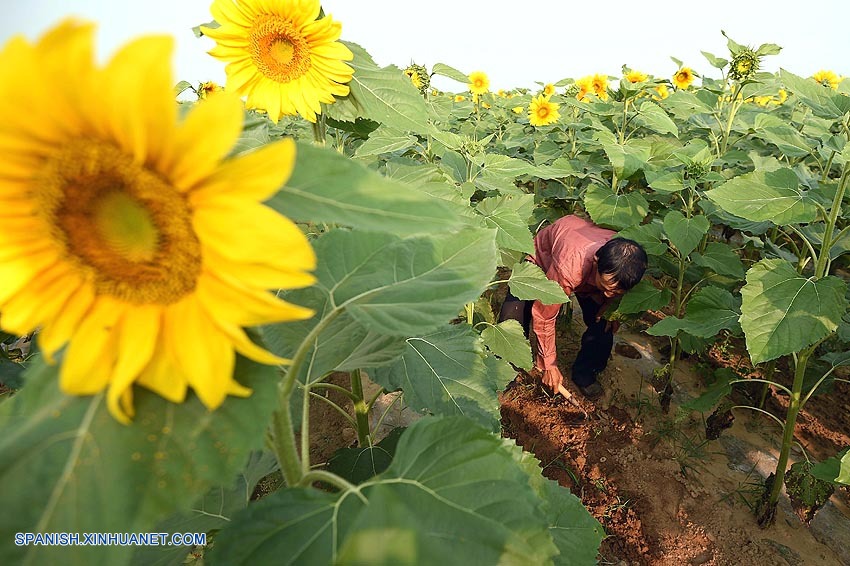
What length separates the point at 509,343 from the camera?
2.84m

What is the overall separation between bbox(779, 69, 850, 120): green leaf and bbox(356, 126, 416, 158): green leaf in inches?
72.4

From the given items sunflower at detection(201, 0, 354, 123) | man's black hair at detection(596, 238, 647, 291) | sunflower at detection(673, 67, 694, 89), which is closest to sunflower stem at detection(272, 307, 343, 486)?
sunflower at detection(201, 0, 354, 123)

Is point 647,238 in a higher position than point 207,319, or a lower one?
lower

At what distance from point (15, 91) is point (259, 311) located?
0.31m

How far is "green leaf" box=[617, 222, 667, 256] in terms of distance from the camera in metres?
3.29

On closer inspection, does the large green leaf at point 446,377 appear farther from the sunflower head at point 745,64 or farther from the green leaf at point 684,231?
the sunflower head at point 745,64

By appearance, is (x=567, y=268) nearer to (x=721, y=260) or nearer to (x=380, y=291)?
(x=721, y=260)

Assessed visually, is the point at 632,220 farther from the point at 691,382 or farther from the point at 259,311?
the point at 259,311

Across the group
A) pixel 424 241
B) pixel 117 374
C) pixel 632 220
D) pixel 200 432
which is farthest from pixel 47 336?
pixel 632 220

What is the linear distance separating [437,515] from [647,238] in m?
3.09

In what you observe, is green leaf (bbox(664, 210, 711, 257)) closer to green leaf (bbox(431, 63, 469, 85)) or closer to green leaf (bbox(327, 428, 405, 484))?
green leaf (bbox(431, 63, 469, 85))

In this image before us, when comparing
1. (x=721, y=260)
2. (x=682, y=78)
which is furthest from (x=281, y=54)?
(x=682, y=78)

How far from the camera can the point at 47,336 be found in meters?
0.56

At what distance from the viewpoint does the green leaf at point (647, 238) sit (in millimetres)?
3287
